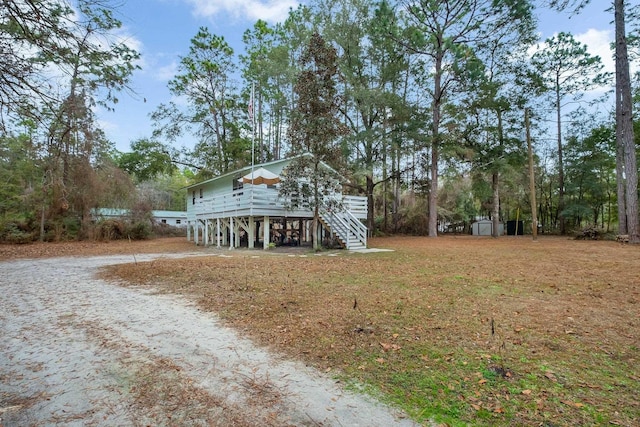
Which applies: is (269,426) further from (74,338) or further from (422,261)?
(422,261)

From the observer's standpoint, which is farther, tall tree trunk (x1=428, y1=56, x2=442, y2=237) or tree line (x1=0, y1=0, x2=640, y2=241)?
tall tree trunk (x1=428, y1=56, x2=442, y2=237)

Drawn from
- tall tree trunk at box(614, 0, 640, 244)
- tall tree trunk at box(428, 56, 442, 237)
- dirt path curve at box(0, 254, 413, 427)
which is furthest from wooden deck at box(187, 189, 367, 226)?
tall tree trunk at box(614, 0, 640, 244)

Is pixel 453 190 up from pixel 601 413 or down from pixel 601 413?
up

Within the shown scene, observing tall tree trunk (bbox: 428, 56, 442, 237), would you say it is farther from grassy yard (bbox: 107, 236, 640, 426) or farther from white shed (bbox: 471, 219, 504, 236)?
grassy yard (bbox: 107, 236, 640, 426)

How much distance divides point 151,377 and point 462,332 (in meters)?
3.44

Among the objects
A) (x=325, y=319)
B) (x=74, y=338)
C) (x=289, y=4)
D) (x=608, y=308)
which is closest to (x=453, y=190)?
(x=289, y=4)

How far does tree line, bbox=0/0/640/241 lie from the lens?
50.3ft

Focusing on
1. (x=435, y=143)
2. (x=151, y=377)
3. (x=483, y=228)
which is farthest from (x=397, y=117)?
(x=151, y=377)

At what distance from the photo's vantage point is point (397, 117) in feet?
68.0

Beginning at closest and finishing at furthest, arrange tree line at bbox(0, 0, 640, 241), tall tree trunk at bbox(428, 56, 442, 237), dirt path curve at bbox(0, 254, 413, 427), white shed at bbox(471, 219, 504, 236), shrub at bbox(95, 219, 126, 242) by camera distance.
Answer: dirt path curve at bbox(0, 254, 413, 427) < tree line at bbox(0, 0, 640, 241) < tall tree trunk at bbox(428, 56, 442, 237) < shrub at bbox(95, 219, 126, 242) < white shed at bbox(471, 219, 504, 236)

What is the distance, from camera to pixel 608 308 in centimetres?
448

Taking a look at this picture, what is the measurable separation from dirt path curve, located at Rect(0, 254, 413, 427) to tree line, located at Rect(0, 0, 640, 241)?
9889 millimetres

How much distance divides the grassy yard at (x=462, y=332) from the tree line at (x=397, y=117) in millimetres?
7926

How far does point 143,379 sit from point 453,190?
31088 mm
